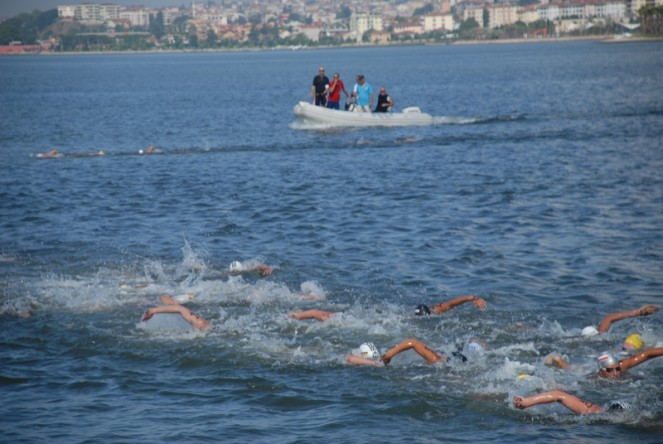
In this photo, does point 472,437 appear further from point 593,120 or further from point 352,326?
point 593,120

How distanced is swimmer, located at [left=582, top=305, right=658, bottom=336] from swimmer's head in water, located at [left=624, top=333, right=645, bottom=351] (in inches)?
31.2

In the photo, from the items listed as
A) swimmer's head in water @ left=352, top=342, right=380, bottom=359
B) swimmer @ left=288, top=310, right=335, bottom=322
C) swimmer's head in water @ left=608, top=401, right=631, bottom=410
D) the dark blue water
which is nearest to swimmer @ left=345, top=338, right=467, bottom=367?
swimmer's head in water @ left=352, top=342, right=380, bottom=359

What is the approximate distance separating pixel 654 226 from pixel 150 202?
1337 centimetres

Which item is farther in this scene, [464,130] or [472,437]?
[464,130]

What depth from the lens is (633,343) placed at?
13.0 metres

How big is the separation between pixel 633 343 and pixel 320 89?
29312mm

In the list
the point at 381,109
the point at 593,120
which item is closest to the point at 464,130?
the point at 381,109

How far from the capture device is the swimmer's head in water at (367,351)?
523 inches

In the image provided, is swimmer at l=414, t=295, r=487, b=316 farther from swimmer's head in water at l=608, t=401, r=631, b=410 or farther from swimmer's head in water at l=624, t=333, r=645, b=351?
swimmer's head in water at l=608, t=401, r=631, b=410

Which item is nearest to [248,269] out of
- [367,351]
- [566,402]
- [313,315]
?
[313,315]

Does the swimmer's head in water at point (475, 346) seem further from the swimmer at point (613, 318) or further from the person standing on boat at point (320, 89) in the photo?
the person standing on boat at point (320, 89)

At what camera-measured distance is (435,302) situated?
16422 mm

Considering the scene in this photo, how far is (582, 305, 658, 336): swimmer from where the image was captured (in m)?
13.9

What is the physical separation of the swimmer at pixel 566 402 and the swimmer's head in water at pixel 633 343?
1773 millimetres
